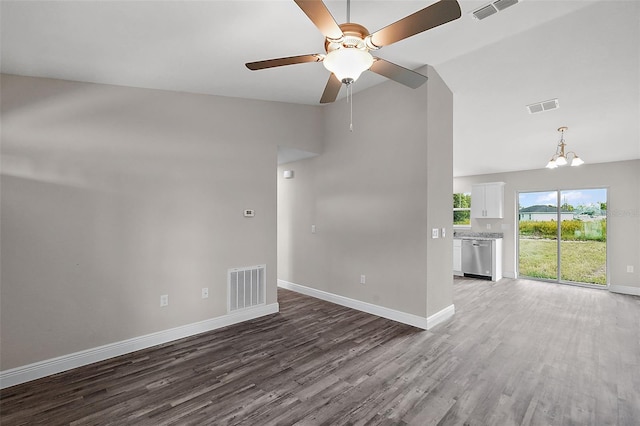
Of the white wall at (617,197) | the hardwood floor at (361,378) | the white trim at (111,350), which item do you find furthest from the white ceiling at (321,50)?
the hardwood floor at (361,378)

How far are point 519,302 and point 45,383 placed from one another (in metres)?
5.86

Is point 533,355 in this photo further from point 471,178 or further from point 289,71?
point 471,178

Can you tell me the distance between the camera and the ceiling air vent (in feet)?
7.25

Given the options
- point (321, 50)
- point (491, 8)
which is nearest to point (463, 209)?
point (491, 8)

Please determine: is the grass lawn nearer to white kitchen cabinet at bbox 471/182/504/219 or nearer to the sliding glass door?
the sliding glass door

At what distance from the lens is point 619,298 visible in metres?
4.76

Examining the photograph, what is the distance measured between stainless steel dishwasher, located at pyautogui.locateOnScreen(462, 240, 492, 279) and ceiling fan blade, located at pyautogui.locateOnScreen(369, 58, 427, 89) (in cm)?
511

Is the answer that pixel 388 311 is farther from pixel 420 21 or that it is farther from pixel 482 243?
pixel 482 243

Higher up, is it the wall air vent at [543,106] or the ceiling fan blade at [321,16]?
the wall air vent at [543,106]

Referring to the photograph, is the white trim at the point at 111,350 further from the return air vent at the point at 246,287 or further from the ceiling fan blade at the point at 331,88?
the ceiling fan blade at the point at 331,88

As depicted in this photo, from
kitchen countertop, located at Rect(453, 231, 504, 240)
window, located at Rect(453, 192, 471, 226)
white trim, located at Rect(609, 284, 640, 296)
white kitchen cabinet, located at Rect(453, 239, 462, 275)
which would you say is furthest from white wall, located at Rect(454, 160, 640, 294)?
white kitchen cabinet, located at Rect(453, 239, 462, 275)

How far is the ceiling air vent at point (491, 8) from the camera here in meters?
2.21

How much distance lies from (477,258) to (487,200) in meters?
1.38

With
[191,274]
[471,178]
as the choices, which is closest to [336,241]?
[191,274]
